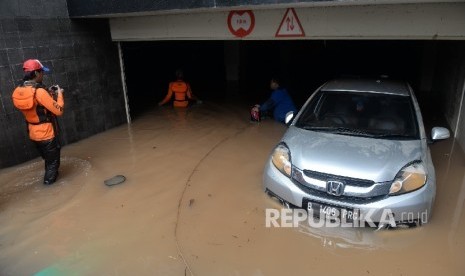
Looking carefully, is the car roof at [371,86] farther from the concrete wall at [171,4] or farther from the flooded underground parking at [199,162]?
the concrete wall at [171,4]

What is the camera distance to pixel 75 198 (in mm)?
4715

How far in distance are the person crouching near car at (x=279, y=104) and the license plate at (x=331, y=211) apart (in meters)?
4.12

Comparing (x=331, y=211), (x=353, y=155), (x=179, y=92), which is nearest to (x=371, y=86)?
(x=353, y=155)

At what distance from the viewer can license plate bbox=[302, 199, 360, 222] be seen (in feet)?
11.3

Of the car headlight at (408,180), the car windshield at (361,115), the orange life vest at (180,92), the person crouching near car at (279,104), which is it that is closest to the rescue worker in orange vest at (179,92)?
the orange life vest at (180,92)

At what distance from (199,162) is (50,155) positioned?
2.20 metres

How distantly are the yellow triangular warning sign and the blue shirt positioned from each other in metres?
2.02

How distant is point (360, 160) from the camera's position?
142 inches

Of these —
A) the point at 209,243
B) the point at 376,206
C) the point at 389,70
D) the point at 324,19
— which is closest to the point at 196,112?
the point at 324,19

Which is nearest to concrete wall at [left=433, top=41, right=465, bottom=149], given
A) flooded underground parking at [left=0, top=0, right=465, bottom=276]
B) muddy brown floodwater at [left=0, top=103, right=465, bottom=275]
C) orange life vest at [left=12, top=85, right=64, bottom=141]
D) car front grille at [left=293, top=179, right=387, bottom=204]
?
flooded underground parking at [left=0, top=0, right=465, bottom=276]

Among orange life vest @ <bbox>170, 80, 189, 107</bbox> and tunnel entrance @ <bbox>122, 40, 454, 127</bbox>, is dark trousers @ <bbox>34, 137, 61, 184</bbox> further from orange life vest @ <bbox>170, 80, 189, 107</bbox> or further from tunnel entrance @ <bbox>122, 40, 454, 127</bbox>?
tunnel entrance @ <bbox>122, 40, 454, 127</bbox>

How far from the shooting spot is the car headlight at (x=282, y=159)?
12.7 feet

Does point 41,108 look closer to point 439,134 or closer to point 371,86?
point 371,86

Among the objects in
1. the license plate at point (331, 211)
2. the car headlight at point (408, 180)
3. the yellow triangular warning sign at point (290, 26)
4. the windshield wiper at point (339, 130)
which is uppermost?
the yellow triangular warning sign at point (290, 26)
